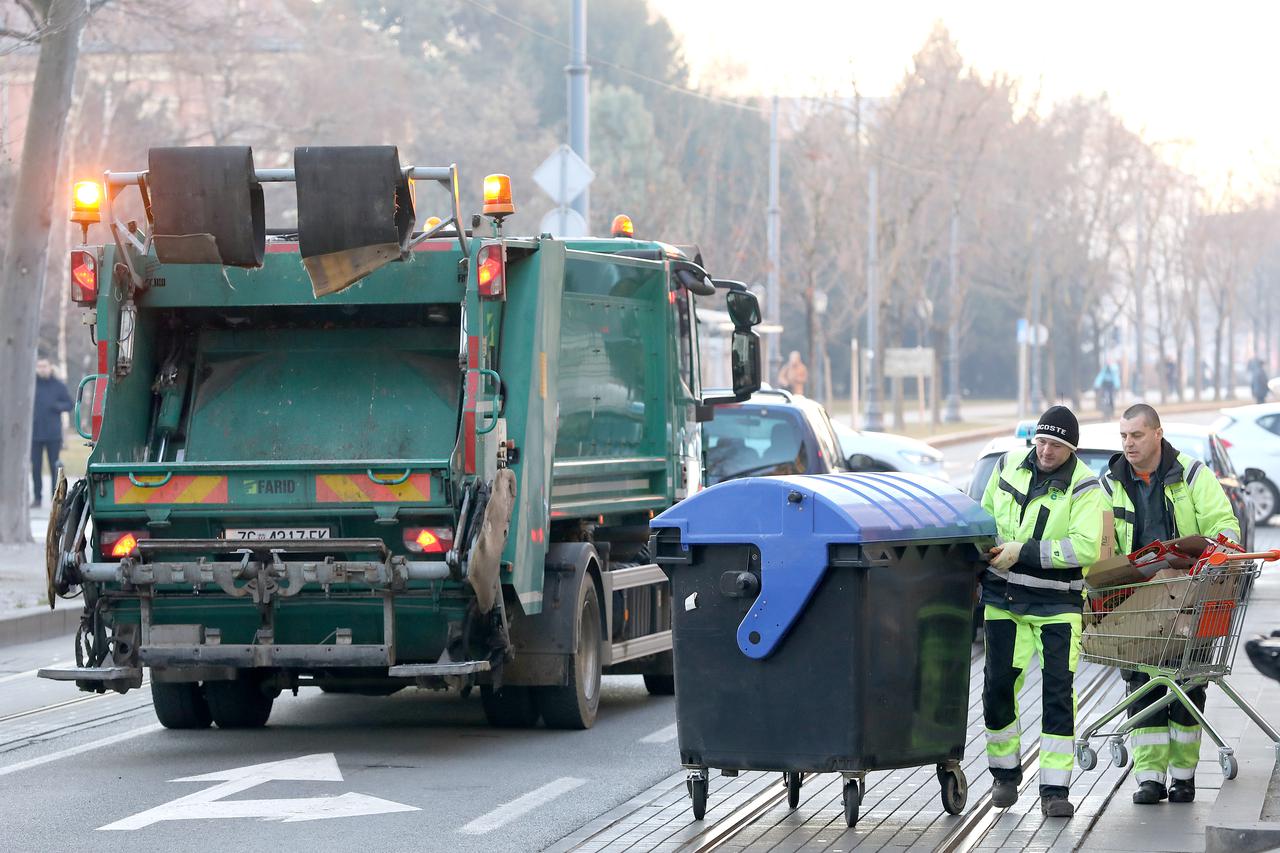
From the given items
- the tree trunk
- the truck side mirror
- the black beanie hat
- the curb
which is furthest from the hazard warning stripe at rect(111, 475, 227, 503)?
the tree trunk

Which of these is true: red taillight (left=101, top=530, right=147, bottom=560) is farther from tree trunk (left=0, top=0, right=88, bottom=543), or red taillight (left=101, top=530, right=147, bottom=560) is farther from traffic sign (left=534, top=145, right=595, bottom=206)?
traffic sign (left=534, top=145, right=595, bottom=206)

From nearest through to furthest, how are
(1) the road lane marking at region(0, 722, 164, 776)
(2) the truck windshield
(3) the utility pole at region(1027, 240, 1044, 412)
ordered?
(1) the road lane marking at region(0, 722, 164, 776) → (2) the truck windshield → (3) the utility pole at region(1027, 240, 1044, 412)

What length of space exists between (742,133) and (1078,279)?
41.7 ft

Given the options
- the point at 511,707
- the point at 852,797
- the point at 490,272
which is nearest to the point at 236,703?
the point at 511,707

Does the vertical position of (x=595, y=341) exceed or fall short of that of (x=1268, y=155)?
it falls short

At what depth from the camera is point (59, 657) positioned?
13266 millimetres

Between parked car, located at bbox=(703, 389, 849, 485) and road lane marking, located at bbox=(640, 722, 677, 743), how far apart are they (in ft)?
16.8

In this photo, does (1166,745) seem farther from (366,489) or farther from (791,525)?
(366,489)

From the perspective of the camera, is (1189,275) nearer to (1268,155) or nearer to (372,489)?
(1268,155)

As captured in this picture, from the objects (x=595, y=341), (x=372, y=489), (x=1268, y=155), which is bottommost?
(x=372, y=489)

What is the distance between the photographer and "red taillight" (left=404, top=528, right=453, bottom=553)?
8.99m

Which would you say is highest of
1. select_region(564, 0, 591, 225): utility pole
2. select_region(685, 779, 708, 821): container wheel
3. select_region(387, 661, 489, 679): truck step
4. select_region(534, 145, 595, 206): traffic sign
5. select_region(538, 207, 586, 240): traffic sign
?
select_region(564, 0, 591, 225): utility pole

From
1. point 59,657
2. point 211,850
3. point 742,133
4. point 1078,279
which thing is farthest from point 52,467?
point 1078,279

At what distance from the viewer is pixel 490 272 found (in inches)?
359
